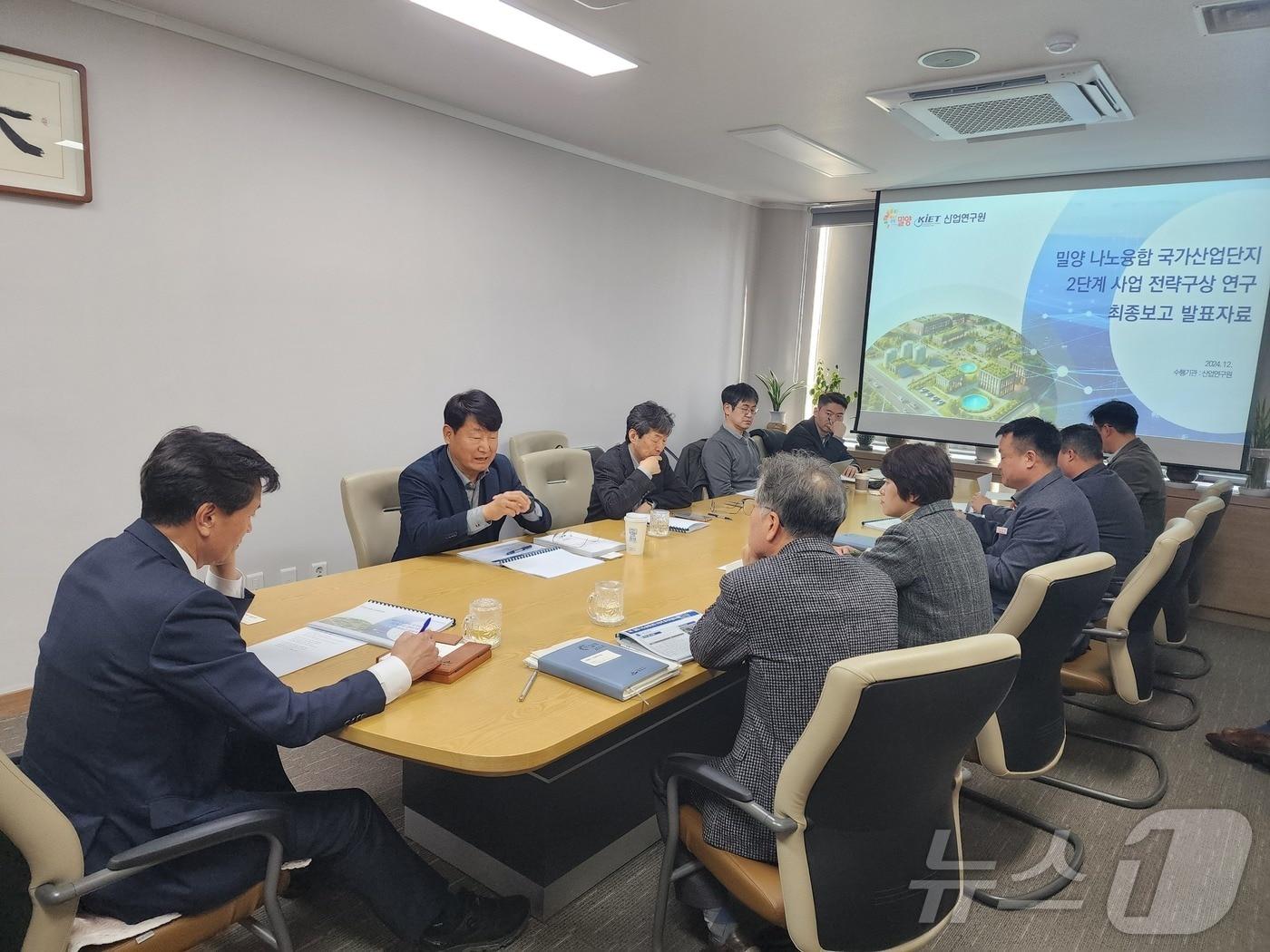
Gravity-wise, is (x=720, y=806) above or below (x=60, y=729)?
below

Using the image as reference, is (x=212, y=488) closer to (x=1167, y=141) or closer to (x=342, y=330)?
(x=342, y=330)

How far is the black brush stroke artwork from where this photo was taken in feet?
9.70

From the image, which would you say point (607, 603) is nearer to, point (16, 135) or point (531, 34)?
point (531, 34)

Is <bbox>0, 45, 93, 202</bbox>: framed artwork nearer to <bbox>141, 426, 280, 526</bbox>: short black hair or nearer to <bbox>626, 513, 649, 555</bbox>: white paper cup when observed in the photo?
<bbox>141, 426, 280, 526</bbox>: short black hair

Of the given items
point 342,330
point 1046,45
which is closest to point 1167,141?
point 1046,45

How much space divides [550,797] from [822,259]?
5910mm

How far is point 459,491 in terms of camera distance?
3.06 m

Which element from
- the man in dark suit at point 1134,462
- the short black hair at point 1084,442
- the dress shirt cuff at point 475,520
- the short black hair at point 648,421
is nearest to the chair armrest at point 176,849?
the dress shirt cuff at point 475,520

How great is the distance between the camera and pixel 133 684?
140cm

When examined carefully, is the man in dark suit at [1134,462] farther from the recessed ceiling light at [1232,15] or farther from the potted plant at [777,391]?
the potted plant at [777,391]

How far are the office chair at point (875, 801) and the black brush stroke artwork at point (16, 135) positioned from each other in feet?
11.2

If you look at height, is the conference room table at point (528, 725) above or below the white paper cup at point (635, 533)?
below

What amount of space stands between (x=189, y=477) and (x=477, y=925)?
1276 millimetres

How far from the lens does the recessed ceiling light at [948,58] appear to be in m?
3.29
